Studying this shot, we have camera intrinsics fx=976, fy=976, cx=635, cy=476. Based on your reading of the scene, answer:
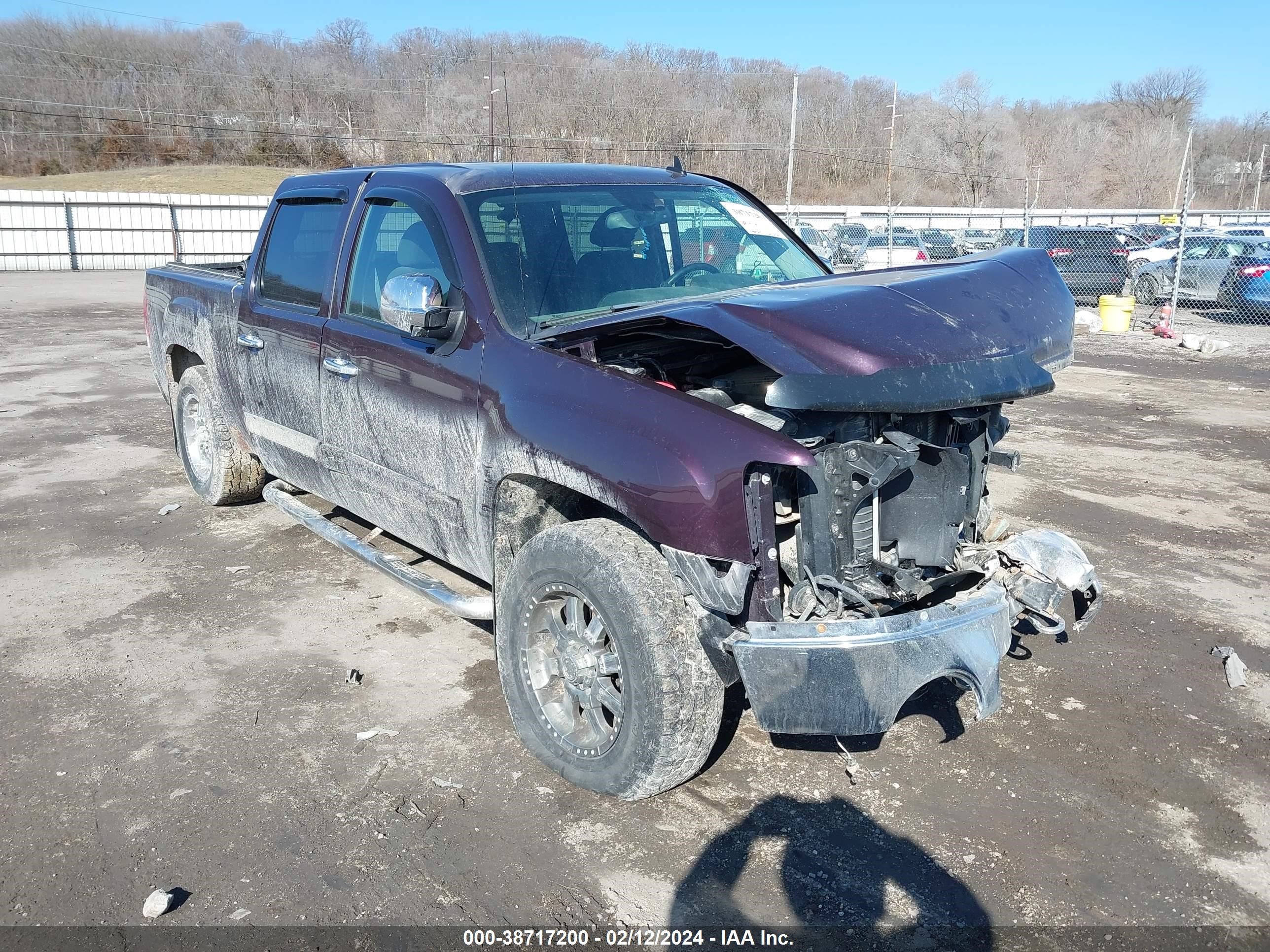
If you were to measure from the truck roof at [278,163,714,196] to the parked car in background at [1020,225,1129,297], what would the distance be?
18.3 metres

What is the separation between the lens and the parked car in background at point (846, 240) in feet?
68.9

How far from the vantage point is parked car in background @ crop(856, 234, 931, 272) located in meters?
19.1

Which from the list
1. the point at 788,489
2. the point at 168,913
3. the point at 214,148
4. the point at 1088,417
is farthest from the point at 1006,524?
the point at 214,148

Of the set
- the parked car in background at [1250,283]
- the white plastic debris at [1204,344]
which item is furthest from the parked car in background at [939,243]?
the white plastic debris at [1204,344]

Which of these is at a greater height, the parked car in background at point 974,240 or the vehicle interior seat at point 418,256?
Result: the parked car in background at point 974,240

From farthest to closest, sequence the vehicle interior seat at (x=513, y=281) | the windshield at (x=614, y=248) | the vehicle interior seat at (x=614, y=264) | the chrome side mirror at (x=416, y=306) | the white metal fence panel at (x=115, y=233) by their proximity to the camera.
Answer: the white metal fence panel at (x=115, y=233), the vehicle interior seat at (x=614, y=264), the windshield at (x=614, y=248), the vehicle interior seat at (x=513, y=281), the chrome side mirror at (x=416, y=306)

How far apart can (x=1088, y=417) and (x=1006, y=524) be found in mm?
6609

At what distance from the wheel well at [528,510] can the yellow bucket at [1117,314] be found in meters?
15.7

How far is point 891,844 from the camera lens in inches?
120

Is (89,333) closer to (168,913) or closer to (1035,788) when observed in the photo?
(168,913)

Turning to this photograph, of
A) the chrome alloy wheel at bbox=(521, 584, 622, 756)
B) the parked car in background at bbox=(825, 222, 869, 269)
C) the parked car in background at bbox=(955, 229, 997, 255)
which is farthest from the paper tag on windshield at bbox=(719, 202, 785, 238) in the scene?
the parked car in background at bbox=(955, 229, 997, 255)

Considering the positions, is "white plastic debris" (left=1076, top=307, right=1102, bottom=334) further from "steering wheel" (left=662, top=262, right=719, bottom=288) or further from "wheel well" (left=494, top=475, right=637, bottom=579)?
"wheel well" (left=494, top=475, right=637, bottom=579)

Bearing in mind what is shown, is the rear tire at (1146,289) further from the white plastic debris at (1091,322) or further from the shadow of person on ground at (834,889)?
the shadow of person on ground at (834,889)

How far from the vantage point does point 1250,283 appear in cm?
1788
